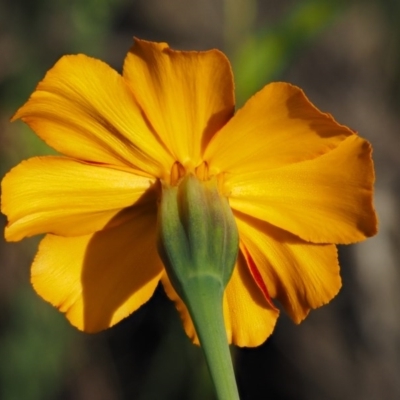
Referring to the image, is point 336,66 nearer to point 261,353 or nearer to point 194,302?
point 261,353

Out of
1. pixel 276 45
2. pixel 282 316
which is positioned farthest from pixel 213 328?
pixel 282 316

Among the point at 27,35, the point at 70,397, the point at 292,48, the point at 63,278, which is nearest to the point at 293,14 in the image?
the point at 292,48

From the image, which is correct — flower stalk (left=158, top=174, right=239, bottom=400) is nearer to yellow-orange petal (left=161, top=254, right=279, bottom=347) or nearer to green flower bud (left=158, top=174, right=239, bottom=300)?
green flower bud (left=158, top=174, right=239, bottom=300)

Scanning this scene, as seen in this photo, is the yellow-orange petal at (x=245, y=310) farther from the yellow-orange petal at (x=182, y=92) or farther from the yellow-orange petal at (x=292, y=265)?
the yellow-orange petal at (x=182, y=92)

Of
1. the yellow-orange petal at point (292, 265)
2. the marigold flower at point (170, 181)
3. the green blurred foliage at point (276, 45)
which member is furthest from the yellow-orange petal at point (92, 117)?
the green blurred foliage at point (276, 45)

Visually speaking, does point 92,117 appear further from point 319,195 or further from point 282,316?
point 282,316

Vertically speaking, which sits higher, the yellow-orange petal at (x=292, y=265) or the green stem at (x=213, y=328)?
the green stem at (x=213, y=328)

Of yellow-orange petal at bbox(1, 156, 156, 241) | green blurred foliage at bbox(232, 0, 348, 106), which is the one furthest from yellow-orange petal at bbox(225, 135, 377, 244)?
green blurred foliage at bbox(232, 0, 348, 106)
